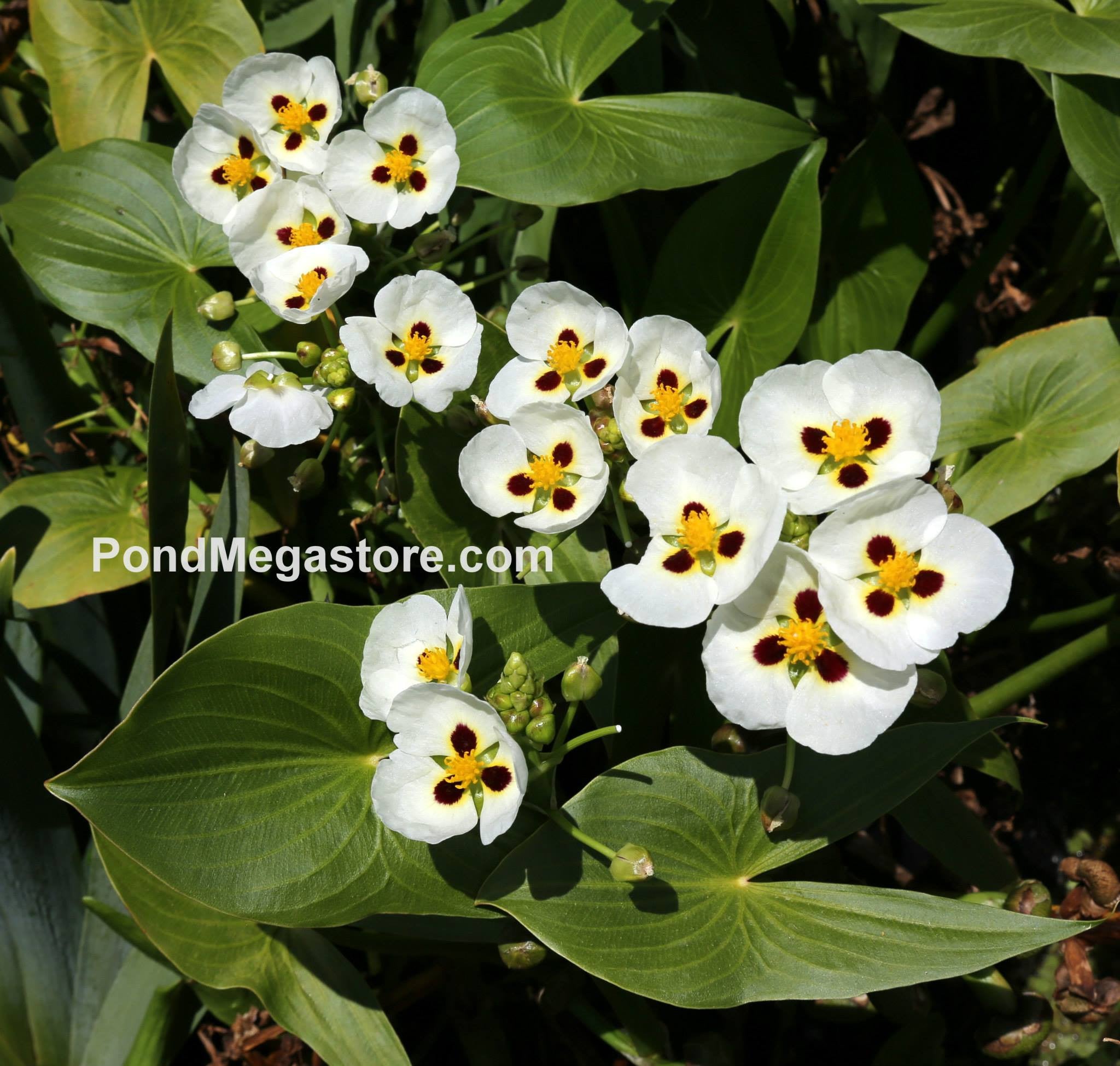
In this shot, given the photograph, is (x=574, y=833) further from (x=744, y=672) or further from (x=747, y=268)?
(x=747, y=268)

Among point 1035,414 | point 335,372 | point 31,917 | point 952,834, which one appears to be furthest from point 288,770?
point 1035,414

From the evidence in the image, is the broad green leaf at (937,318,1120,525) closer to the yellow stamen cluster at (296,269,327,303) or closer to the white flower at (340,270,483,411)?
the white flower at (340,270,483,411)

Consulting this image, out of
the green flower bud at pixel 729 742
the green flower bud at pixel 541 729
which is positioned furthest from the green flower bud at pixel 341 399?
the green flower bud at pixel 729 742

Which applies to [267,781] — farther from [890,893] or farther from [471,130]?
[471,130]

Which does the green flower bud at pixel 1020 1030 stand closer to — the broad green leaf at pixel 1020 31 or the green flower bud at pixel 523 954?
the green flower bud at pixel 523 954

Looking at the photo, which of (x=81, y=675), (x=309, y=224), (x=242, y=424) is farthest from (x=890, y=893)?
(x=81, y=675)

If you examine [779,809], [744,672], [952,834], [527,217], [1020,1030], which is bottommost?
[1020,1030]
